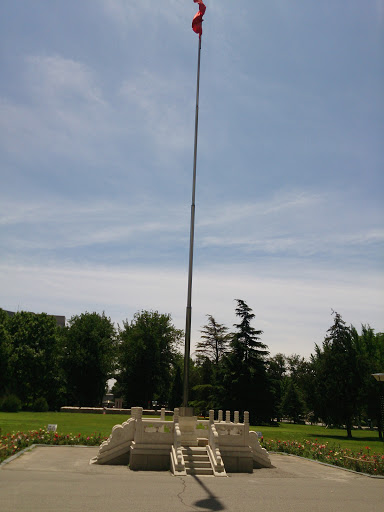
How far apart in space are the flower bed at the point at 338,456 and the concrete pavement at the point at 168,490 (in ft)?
3.35

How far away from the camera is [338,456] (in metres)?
20.3

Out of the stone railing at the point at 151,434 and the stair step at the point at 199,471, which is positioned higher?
the stone railing at the point at 151,434

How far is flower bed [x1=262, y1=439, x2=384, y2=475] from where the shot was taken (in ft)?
58.3

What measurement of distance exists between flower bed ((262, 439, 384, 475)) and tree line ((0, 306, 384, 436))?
15.0 metres

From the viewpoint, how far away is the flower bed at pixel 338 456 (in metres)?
17.8

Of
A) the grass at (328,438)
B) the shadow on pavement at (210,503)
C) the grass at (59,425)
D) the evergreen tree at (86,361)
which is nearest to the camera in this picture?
the shadow on pavement at (210,503)

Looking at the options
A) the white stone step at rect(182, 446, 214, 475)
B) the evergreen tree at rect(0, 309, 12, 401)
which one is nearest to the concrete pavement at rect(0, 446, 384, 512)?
the white stone step at rect(182, 446, 214, 475)

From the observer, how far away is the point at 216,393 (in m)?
51.3

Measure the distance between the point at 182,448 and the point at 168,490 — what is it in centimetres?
451

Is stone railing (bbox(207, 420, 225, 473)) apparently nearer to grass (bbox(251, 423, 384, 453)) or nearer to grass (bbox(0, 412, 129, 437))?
grass (bbox(251, 423, 384, 453))

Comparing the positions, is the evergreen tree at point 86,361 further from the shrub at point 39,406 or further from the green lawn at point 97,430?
the green lawn at point 97,430

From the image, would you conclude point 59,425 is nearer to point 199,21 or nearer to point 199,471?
point 199,471

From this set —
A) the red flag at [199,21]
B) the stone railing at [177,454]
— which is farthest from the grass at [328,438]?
the red flag at [199,21]

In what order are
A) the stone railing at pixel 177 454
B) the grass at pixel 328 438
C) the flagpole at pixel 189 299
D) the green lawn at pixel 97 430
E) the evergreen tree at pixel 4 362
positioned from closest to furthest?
the stone railing at pixel 177 454 < the flagpole at pixel 189 299 < the green lawn at pixel 97 430 < the grass at pixel 328 438 < the evergreen tree at pixel 4 362
